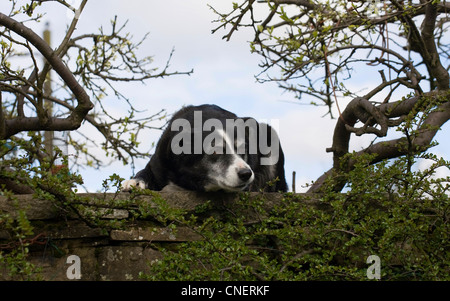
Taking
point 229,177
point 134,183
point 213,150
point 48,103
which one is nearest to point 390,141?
point 213,150

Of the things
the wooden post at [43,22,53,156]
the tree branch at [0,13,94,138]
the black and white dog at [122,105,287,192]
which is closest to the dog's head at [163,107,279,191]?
the black and white dog at [122,105,287,192]

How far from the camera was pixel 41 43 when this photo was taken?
480cm

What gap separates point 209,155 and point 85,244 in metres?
1.20

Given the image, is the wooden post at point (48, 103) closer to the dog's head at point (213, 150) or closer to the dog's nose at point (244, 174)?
the dog's head at point (213, 150)

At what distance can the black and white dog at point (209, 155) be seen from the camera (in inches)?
177

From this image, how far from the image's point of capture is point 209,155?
4723mm

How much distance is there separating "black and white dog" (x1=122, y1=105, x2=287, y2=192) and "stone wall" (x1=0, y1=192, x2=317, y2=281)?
0.62m

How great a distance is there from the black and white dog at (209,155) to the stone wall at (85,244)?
62 cm

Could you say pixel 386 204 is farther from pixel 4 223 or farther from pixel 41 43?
pixel 41 43

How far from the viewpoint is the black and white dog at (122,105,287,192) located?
4.50 m

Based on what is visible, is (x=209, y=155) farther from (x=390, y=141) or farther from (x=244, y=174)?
(x=390, y=141)

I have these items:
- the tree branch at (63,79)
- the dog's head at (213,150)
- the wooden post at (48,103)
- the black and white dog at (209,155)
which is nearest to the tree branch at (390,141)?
the black and white dog at (209,155)
